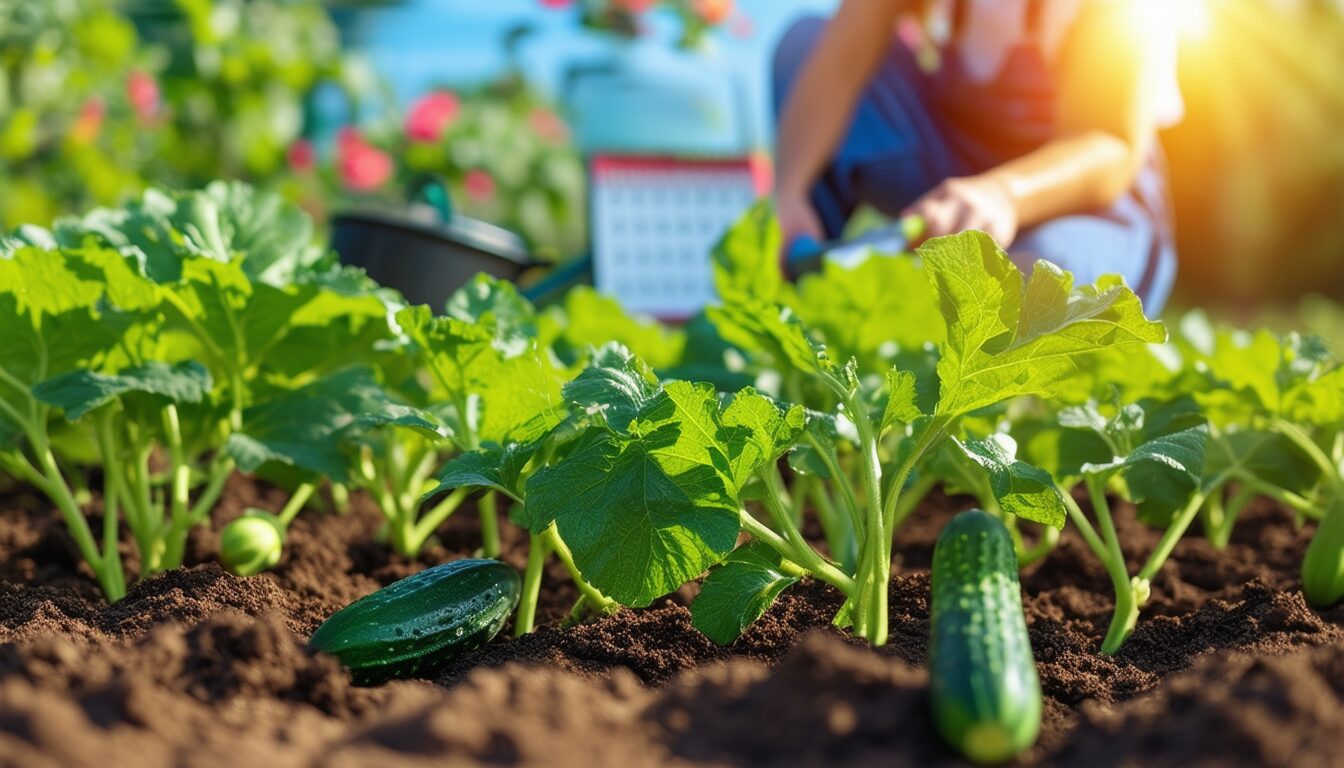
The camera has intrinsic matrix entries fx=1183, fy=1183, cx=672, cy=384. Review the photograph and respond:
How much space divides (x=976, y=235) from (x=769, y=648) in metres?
0.61

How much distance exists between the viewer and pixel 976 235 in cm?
148

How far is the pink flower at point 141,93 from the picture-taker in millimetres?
6127

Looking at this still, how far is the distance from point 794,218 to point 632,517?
2815 millimetres

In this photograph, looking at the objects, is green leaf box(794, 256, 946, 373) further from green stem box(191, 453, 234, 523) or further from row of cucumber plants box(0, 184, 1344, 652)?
green stem box(191, 453, 234, 523)

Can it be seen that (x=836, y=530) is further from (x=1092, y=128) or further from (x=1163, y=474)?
(x=1092, y=128)

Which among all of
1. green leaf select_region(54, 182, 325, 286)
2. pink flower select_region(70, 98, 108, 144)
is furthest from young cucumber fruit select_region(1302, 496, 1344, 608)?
pink flower select_region(70, 98, 108, 144)

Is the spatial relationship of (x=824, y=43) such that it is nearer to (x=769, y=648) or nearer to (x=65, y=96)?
(x=769, y=648)

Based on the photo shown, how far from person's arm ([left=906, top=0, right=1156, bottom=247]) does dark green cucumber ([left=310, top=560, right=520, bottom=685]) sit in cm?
182

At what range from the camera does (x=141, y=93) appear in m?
6.14

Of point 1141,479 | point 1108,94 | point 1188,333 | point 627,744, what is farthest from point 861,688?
point 1108,94

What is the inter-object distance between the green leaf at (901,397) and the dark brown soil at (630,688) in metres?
0.30

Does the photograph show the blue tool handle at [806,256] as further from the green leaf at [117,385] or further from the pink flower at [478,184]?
the pink flower at [478,184]

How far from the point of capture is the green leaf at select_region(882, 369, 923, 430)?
1.53 meters

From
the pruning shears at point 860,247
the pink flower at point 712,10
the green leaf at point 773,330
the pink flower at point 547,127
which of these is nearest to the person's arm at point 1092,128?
the pruning shears at point 860,247
